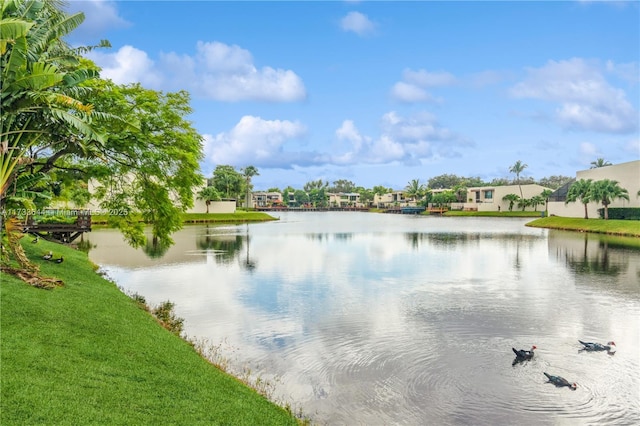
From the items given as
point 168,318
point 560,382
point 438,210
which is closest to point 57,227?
point 168,318

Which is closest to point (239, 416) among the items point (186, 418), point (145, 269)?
point (186, 418)

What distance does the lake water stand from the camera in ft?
37.0

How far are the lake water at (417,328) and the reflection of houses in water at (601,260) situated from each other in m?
0.22

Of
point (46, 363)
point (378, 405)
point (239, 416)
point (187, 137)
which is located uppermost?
point (187, 137)

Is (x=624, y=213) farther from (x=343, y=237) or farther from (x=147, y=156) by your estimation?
(x=147, y=156)

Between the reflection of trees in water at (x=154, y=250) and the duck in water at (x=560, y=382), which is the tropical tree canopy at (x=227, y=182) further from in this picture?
the duck in water at (x=560, y=382)

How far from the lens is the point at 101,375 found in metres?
9.21

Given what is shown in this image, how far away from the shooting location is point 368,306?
20.7 m

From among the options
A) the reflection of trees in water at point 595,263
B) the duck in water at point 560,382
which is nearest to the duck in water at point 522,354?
the duck in water at point 560,382

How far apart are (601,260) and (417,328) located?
2586 centimetres

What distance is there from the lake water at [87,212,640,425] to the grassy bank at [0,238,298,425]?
6.75 ft

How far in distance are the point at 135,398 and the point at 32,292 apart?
8.16 metres

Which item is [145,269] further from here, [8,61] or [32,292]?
[8,61]

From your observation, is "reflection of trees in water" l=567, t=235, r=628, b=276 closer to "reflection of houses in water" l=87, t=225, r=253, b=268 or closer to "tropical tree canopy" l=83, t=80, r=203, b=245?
"reflection of houses in water" l=87, t=225, r=253, b=268
